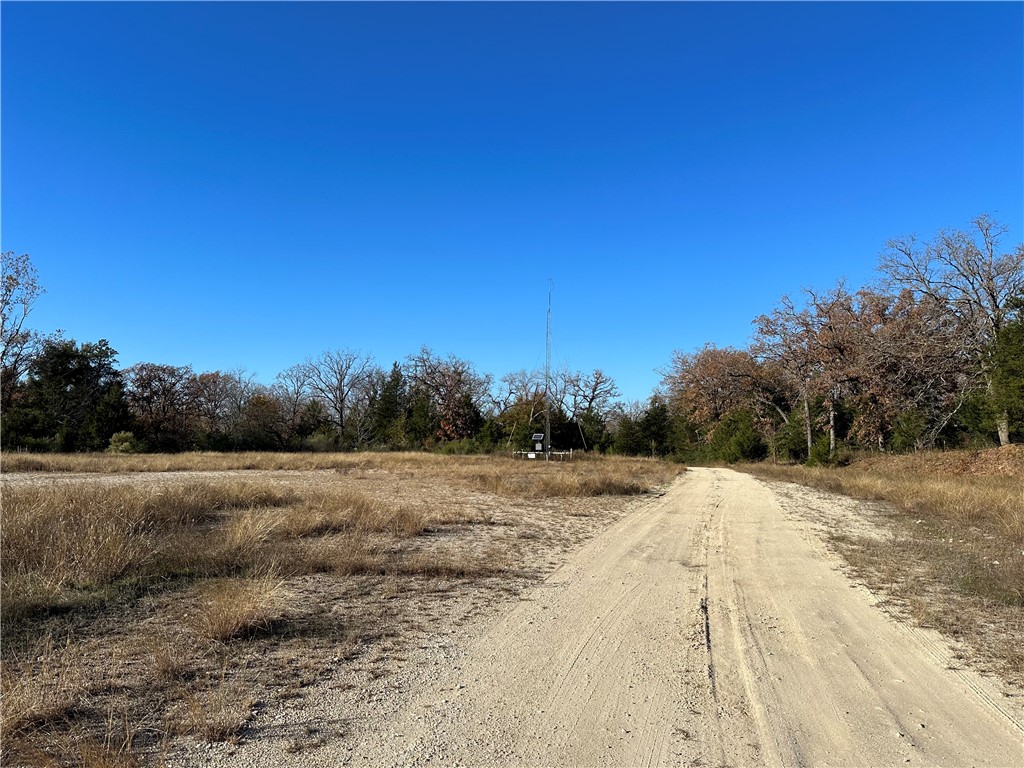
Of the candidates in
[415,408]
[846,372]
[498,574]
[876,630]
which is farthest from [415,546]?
[415,408]

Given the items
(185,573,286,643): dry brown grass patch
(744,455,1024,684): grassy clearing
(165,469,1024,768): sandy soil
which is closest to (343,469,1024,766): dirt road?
(165,469,1024,768): sandy soil

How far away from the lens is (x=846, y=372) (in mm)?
36562

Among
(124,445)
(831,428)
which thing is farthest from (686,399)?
(124,445)

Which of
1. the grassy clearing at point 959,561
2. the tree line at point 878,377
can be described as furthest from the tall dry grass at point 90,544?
the tree line at point 878,377

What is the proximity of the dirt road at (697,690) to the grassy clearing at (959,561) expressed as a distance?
1.68 ft

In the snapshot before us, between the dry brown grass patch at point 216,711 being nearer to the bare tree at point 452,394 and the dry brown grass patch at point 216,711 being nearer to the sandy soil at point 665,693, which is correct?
the sandy soil at point 665,693

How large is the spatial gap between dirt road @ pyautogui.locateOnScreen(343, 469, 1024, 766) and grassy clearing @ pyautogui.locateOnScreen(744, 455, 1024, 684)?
0.51 m

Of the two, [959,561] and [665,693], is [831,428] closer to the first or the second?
Answer: [959,561]

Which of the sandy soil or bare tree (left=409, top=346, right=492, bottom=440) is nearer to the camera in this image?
the sandy soil

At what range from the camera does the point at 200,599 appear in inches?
236

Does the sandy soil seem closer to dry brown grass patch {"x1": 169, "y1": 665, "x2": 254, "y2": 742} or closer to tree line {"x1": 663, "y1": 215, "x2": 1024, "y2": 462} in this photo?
dry brown grass patch {"x1": 169, "y1": 665, "x2": 254, "y2": 742}

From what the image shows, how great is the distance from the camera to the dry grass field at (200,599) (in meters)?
3.50

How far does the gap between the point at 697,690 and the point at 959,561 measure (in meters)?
Answer: 7.04

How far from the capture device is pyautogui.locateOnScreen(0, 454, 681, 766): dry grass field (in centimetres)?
350
